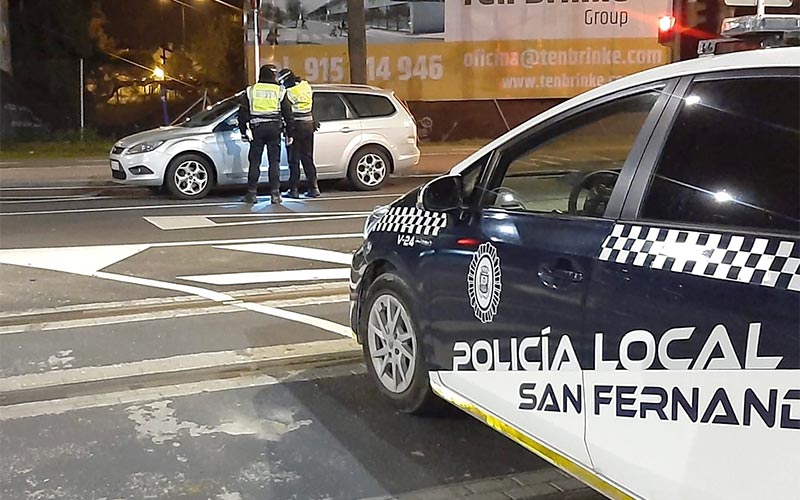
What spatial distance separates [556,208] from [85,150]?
19134 mm

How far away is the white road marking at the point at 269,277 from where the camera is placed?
7910 millimetres

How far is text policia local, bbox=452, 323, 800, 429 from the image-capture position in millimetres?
2582

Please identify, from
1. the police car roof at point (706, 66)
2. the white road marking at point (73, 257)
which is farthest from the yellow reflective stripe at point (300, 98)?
the police car roof at point (706, 66)

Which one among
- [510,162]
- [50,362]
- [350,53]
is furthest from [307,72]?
[510,162]

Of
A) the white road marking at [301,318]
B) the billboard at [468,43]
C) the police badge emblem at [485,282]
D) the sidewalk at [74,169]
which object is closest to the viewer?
the police badge emblem at [485,282]

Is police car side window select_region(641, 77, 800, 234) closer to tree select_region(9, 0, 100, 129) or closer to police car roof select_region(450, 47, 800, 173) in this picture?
police car roof select_region(450, 47, 800, 173)

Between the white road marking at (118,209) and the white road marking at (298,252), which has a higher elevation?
the white road marking at (118,209)

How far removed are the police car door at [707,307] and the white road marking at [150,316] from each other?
4.18 metres

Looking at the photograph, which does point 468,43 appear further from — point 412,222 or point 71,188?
point 412,222

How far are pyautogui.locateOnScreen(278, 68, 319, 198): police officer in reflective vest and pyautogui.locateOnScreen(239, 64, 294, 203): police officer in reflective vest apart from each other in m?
0.09

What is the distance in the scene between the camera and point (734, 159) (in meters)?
2.91

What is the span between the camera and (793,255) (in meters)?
2.55

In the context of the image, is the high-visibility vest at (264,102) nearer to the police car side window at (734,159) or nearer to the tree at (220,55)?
the police car side window at (734,159)

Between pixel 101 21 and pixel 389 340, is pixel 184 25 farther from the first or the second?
pixel 389 340
